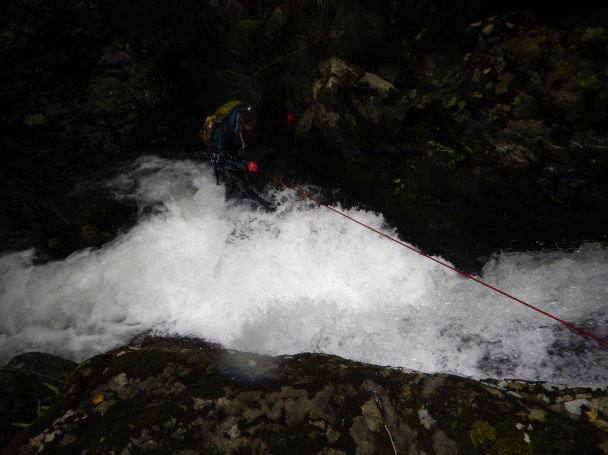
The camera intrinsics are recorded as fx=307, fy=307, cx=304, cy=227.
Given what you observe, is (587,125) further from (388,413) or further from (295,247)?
(295,247)

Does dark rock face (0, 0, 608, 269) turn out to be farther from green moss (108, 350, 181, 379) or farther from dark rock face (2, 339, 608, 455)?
green moss (108, 350, 181, 379)

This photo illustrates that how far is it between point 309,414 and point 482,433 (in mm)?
1200

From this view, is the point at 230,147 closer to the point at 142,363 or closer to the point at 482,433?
→ the point at 142,363

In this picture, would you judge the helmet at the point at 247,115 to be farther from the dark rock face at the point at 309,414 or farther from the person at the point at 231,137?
the dark rock face at the point at 309,414

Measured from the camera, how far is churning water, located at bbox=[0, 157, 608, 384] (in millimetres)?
3490

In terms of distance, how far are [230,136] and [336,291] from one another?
10.2 ft

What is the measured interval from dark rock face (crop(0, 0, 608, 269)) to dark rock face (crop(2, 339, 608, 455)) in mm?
2172

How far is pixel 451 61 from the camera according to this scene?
3.55 metres

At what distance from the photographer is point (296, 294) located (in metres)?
4.91

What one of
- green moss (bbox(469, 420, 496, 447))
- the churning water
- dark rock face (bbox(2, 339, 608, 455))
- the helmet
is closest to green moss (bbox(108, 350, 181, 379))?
dark rock face (bbox(2, 339, 608, 455))

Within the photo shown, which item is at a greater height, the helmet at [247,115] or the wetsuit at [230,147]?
the helmet at [247,115]

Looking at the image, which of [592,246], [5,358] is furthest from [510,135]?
[5,358]

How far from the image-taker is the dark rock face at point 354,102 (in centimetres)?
301

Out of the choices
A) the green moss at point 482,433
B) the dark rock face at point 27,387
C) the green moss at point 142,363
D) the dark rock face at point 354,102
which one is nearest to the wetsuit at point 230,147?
the dark rock face at point 354,102
